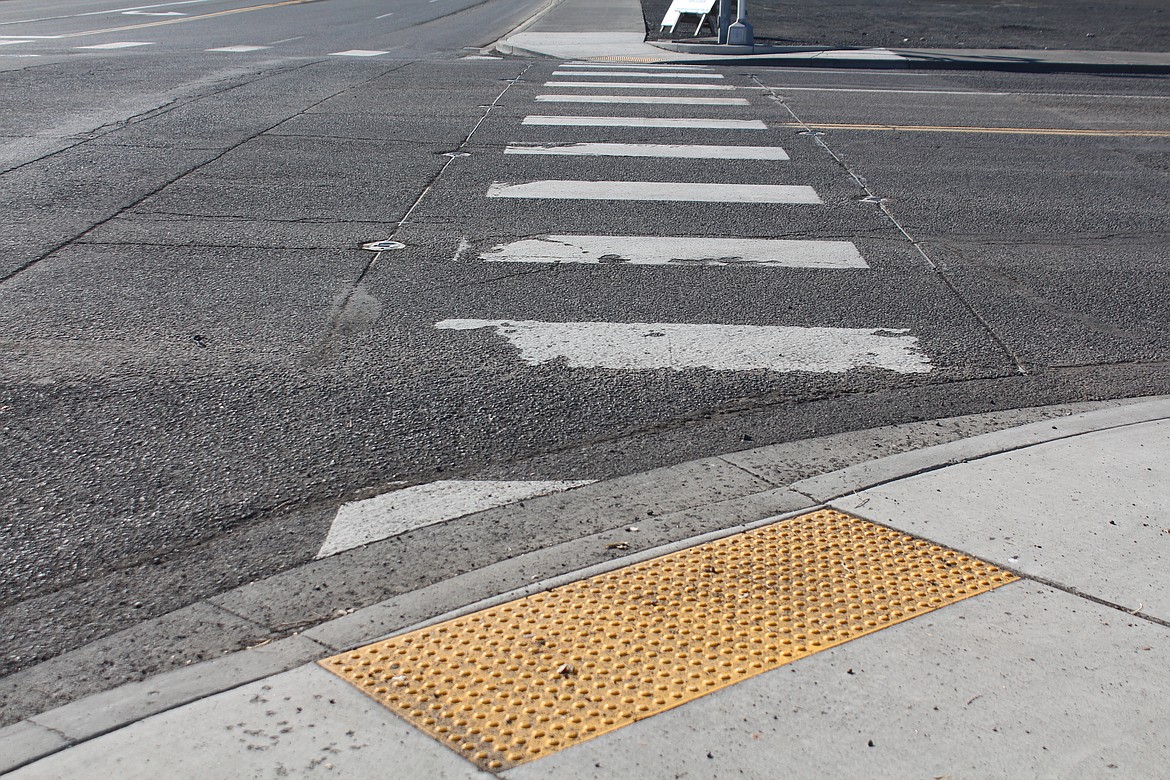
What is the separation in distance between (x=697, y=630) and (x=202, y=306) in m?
3.96

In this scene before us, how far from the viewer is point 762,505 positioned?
4.06 meters

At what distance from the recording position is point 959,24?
79.4ft

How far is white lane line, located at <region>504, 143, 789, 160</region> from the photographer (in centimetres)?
1016

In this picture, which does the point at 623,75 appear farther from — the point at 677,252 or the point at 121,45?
the point at 677,252

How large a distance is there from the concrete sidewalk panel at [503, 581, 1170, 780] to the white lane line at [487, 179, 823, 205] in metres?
5.76

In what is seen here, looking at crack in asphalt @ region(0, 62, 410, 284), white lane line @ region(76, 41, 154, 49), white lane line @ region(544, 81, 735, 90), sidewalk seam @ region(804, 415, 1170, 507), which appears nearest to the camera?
sidewalk seam @ region(804, 415, 1170, 507)

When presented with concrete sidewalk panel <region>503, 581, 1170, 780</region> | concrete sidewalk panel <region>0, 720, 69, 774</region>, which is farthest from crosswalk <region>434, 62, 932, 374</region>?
concrete sidewalk panel <region>0, 720, 69, 774</region>

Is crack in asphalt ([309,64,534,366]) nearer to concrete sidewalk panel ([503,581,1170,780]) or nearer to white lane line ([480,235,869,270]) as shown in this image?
white lane line ([480,235,869,270])

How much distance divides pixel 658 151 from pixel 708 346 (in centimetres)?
501

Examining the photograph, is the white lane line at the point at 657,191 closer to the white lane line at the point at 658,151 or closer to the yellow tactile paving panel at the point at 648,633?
the white lane line at the point at 658,151

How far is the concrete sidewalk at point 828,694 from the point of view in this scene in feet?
8.73

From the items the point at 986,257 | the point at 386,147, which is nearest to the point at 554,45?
the point at 386,147

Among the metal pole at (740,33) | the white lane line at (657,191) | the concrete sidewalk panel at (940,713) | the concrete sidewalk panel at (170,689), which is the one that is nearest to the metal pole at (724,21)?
the metal pole at (740,33)

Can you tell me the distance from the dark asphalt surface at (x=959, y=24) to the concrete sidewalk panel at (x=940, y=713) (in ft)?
58.0
